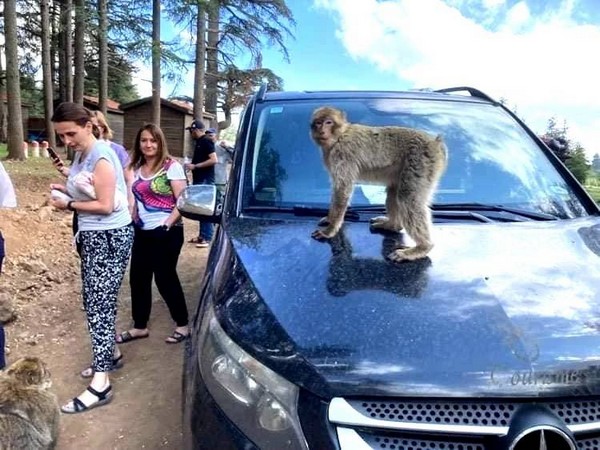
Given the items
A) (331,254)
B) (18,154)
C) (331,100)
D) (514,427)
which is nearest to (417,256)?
(331,254)

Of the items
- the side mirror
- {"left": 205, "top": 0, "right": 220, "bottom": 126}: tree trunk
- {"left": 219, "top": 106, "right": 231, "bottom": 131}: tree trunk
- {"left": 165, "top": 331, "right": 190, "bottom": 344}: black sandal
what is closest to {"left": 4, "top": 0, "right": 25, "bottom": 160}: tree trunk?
{"left": 205, "top": 0, "right": 220, "bottom": 126}: tree trunk

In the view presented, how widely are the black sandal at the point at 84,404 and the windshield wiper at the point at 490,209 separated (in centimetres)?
254

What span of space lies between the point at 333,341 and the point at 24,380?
2.36 m

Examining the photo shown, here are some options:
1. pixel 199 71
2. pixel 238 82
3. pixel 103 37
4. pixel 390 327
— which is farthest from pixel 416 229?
pixel 238 82

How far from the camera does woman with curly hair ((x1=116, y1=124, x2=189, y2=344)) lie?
15.0 ft

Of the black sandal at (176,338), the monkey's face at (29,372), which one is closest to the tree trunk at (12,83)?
the black sandal at (176,338)

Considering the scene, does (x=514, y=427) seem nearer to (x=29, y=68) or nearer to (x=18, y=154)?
(x=18, y=154)

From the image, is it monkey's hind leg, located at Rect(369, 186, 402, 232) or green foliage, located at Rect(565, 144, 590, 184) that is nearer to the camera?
monkey's hind leg, located at Rect(369, 186, 402, 232)

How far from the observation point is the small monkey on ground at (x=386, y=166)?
2.61m

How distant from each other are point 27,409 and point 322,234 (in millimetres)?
1972

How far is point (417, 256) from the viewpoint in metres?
2.34

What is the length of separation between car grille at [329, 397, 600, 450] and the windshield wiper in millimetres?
1440

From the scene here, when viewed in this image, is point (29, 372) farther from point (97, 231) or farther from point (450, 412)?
point (450, 412)

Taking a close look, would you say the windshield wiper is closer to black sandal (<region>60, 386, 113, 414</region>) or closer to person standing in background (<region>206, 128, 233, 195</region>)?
black sandal (<region>60, 386, 113, 414</region>)
